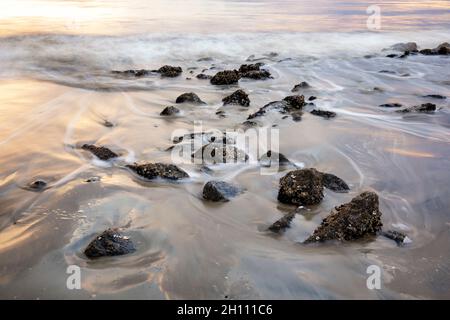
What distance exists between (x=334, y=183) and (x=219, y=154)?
4.42 ft

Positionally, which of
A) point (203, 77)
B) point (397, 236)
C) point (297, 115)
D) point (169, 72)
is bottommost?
point (397, 236)

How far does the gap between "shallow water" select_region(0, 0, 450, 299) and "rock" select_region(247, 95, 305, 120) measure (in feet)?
0.62

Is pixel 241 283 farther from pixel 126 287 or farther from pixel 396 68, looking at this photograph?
pixel 396 68

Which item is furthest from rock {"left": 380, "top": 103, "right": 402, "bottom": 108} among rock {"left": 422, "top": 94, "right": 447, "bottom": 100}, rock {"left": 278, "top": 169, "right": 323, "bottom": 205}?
rock {"left": 278, "top": 169, "right": 323, "bottom": 205}

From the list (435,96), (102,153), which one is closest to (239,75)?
(435,96)

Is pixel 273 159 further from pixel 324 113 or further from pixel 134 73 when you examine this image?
pixel 134 73

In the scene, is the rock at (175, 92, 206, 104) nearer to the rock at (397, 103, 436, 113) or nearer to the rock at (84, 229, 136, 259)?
the rock at (397, 103, 436, 113)

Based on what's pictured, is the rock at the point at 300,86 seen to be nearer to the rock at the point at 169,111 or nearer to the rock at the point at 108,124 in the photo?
the rock at the point at 169,111

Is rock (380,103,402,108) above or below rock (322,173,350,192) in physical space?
above

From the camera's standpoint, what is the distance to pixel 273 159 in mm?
5184

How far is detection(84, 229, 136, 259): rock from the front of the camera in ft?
10.9

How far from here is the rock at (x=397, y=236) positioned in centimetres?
364
